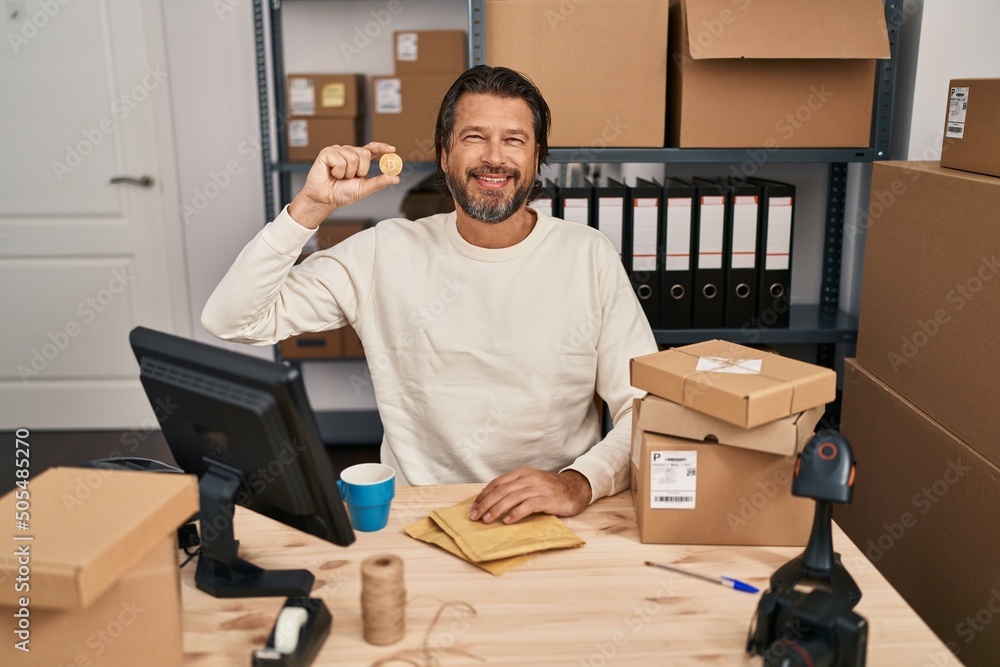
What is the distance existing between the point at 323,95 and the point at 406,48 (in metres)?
0.33

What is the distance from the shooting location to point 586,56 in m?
2.29

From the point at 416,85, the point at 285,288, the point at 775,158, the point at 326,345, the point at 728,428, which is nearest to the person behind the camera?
the point at 728,428

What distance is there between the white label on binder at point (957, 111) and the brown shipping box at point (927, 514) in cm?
53

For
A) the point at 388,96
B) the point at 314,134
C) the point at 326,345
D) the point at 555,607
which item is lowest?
the point at 326,345

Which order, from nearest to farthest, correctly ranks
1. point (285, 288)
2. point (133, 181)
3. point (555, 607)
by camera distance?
point (555, 607)
point (285, 288)
point (133, 181)

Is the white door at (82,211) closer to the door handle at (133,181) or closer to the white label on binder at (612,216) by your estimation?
the door handle at (133,181)

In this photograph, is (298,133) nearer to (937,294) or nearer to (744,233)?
(744,233)

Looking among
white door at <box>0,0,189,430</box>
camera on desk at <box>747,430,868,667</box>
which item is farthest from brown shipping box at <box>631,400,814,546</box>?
white door at <box>0,0,189,430</box>

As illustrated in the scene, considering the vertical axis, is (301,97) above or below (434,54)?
below

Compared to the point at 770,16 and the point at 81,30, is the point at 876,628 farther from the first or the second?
the point at 81,30

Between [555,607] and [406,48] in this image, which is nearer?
[555,607]

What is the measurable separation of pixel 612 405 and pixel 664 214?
2.91 feet

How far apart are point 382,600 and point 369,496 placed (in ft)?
0.99

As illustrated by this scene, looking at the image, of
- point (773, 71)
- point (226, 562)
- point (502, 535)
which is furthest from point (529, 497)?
point (773, 71)
